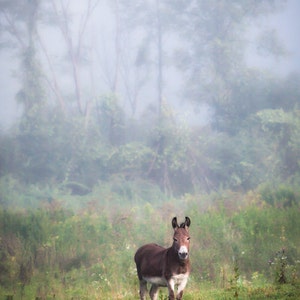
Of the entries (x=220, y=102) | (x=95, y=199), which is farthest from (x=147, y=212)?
(x=220, y=102)

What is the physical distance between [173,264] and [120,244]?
10821 mm

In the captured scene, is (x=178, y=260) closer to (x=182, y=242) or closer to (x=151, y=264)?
(x=182, y=242)

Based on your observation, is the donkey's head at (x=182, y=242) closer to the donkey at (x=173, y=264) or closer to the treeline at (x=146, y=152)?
the donkey at (x=173, y=264)

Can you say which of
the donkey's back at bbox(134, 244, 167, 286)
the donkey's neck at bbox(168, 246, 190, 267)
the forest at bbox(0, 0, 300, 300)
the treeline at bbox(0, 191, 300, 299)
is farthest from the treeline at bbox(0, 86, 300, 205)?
the donkey's neck at bbox(168, 246, 190, 267)

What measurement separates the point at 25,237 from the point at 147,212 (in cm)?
521

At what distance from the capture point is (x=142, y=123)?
2978 centimetres

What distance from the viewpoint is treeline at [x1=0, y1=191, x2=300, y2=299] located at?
14.8m

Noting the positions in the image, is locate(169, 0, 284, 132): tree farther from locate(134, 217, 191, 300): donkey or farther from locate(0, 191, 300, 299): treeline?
locate(134, 217, 191, 300): donkey

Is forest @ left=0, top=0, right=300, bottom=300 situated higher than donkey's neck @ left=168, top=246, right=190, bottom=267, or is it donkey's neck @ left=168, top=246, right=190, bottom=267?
forest @ left=0, top=0, right=300, bottom=300

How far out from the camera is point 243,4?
1230 inches

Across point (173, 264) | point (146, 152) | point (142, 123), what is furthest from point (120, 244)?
point (142, 123)

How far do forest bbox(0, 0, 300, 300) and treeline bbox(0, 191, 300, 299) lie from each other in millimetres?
101

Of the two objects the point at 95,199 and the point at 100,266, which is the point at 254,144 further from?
the point at 100,266

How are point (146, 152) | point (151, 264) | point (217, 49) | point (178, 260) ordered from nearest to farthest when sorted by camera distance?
point (178, 260) → point (151, 264) → point (146, 152) → point (217, 49)
